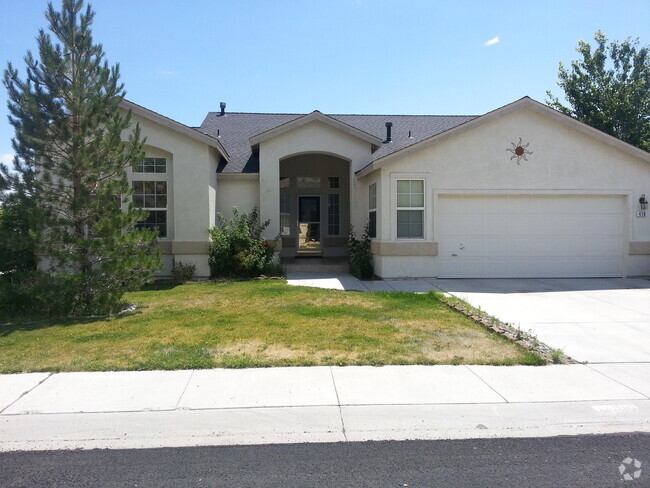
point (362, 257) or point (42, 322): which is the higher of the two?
point (362, 257)

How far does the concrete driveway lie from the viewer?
7.20 m

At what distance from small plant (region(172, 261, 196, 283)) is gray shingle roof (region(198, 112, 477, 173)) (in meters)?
3.34

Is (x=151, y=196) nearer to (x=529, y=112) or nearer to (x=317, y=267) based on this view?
(x=317, y=267)

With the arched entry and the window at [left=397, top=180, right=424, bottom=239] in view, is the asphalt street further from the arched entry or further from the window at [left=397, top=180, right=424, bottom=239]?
the arched entry

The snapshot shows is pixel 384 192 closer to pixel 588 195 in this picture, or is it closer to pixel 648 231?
pixel 588 195

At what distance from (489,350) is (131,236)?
672 centimetres

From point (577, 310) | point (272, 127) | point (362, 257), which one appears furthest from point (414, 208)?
point (272, 127)

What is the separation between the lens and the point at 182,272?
1386 cm

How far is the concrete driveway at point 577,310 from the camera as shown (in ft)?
23.6

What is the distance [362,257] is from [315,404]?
9.31m

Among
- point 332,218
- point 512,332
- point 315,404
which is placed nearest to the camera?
point 315,404

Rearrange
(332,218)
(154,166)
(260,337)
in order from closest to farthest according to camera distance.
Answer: (260,337) → (154,166) → (332,218)

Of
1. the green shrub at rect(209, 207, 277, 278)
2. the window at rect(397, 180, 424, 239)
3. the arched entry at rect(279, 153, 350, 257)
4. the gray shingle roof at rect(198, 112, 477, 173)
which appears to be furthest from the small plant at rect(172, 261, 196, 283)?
the window at rect(397, 180, 424, 239)

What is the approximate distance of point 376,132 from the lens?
61.3ft
